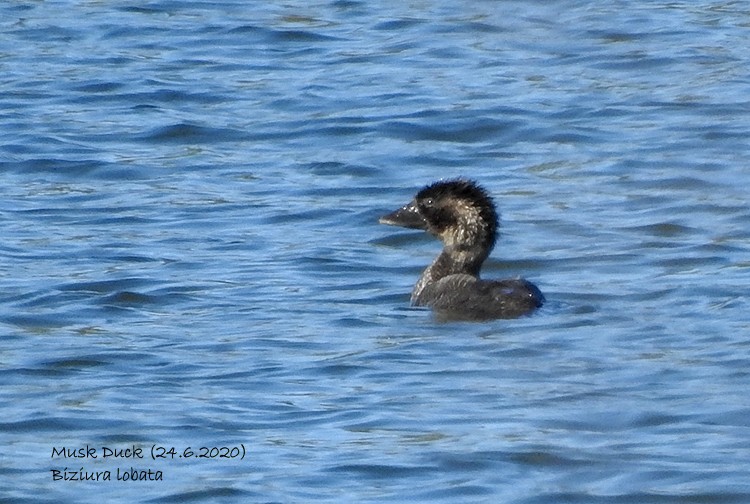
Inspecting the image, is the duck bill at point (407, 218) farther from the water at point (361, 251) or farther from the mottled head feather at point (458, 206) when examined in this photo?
the water at point (361, 251)

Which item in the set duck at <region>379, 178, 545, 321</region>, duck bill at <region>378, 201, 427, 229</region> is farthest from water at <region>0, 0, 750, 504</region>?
duck bill at <region>378, 201, 427, 229</region>

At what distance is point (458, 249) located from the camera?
1243cm

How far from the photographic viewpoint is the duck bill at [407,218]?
12.8m

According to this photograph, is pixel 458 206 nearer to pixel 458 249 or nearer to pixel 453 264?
pixel 458 249

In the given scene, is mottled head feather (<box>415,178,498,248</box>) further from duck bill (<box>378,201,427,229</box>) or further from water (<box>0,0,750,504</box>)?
water (<box>0,0,750,504</box>)

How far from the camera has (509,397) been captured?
30.1 ft

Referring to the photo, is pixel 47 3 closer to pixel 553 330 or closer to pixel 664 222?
pixel 664 222

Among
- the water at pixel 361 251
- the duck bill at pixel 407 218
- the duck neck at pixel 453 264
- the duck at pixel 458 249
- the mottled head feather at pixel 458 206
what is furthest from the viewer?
the duck bill at pixel 407 218

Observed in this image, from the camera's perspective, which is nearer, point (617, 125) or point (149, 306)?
point (149, 306)

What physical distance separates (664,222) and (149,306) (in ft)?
11.9

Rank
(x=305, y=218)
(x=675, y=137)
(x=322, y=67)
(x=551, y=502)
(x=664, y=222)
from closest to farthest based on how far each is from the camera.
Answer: (x=551, y=502)
(x=664, y=222)
(x=305, y=218)
(x=675, y=137)
(x=322, y=67)

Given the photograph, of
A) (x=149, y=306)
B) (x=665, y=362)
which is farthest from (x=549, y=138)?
(x=665, y=362)

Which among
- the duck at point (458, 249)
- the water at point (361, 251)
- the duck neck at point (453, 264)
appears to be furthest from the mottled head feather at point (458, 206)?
the water at point (361, 251)

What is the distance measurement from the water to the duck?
196 mm
